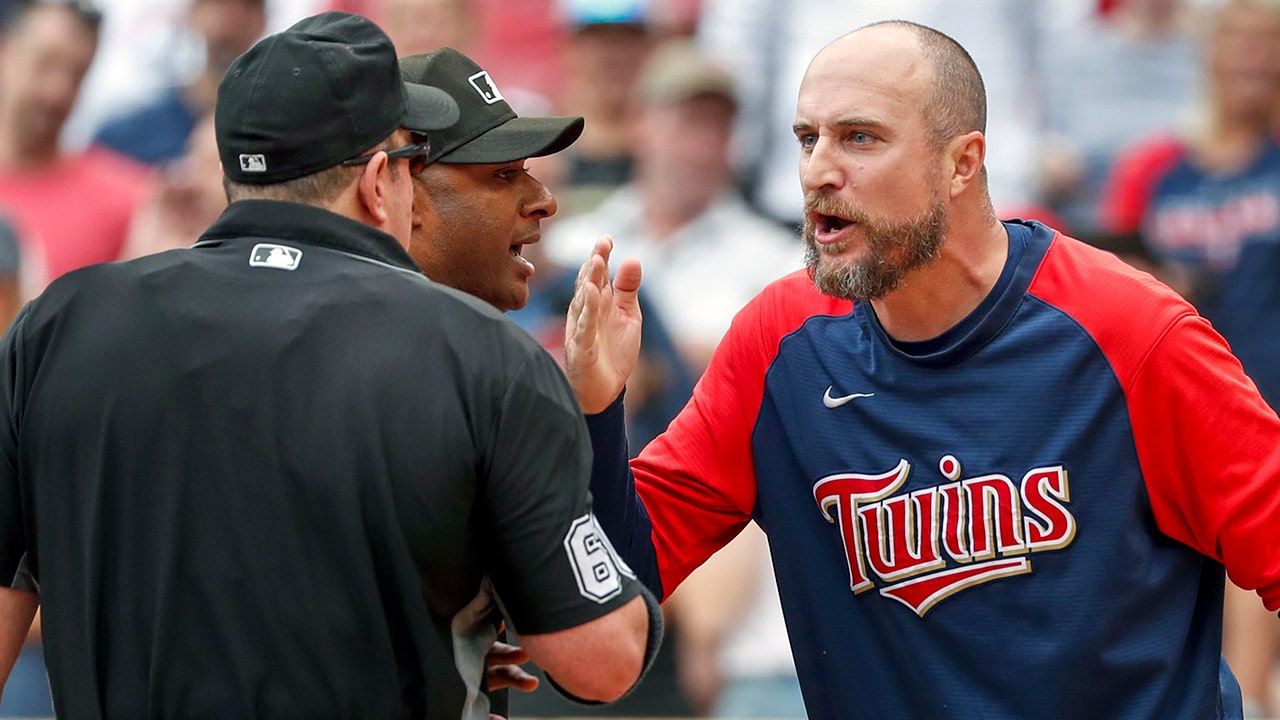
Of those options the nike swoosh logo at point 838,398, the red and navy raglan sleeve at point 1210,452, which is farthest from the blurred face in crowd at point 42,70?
the red and navy raglan sleeve at point 1210,452

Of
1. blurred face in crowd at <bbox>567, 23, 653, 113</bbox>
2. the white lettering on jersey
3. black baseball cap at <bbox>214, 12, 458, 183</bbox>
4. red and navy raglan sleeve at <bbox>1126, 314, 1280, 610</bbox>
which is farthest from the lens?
blurred face in crowd at <bbox>567, 23, 653, 113</bbox>

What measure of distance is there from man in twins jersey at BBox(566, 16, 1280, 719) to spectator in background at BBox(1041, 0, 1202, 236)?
3584 millimetres

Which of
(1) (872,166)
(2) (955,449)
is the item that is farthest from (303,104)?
(2) (955,449)

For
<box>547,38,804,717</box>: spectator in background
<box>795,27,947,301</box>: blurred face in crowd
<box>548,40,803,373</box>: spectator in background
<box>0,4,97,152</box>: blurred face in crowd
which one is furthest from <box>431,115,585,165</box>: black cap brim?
<box>0,4,97,152</box>: blurred face in crowd

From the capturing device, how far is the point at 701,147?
6043 mm

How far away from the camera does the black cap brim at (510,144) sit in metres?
2.46

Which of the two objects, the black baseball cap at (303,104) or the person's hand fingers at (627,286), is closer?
the black baseball cap at (303,104)

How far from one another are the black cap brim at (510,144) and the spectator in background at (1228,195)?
3977 millimetres

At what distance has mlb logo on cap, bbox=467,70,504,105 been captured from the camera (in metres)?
2.54

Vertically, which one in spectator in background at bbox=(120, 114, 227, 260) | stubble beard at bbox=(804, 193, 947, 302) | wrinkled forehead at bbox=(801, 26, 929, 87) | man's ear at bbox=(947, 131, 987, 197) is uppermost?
wrinkled forehead at bbox=(801, 26, 929, 87)

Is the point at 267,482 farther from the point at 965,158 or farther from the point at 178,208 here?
the point at 178,208

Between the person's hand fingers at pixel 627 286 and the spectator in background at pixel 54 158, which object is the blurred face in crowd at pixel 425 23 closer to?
the spectator in background at pixel 54 158

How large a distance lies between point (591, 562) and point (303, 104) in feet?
2.26

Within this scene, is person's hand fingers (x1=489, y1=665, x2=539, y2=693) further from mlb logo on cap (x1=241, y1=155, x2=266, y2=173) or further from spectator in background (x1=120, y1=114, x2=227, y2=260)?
spectator in background (x1=120, y1=114, x2=227, y2=260)
